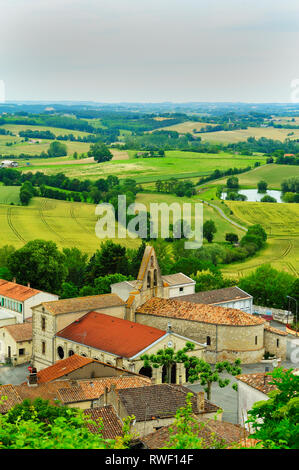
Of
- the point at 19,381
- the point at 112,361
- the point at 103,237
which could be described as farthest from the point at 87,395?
the point at 103,237

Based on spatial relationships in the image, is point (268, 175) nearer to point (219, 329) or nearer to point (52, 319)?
point (219, 329)

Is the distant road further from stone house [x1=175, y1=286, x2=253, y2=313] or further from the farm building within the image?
the farm building

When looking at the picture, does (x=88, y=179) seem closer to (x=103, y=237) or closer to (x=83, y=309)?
(x=103, y=237)

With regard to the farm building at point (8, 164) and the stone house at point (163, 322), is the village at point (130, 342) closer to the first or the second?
Answer: the stone house at point (163, 322)

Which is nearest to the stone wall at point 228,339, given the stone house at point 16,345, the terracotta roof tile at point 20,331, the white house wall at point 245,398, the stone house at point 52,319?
the stone house at point 52,319

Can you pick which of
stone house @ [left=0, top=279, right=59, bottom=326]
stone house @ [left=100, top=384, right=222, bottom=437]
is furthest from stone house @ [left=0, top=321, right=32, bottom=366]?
stone house @ [left=100, top=384, right=222, bottom=437]

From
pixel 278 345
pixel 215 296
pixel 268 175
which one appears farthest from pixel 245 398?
pixel 268 175
